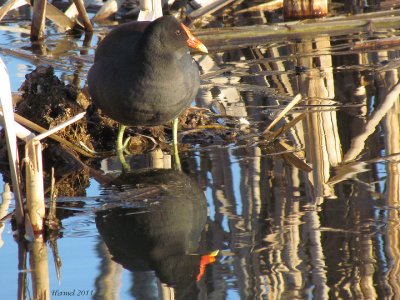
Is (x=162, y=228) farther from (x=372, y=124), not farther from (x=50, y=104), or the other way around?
(x=372, y=124)

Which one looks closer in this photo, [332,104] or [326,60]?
[332,104]

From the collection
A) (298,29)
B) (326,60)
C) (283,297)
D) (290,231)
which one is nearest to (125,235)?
(290,231)

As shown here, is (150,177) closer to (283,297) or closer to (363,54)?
(283,297)

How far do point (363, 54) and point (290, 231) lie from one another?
3.41 metres

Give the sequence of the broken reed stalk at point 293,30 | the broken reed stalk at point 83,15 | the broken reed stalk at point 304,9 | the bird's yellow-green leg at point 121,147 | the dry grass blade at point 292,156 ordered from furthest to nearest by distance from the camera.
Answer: the broken reed stalk at point 304,9 → the broken reed stalk at point 83,15 → the broken reed stalk at point 293,30 → the bird's yellow-green leg at point 121,147 → the dry grass blade at point 292,156

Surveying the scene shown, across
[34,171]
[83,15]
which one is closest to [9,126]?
[34,171]

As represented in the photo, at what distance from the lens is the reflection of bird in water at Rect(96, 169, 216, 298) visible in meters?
3.00

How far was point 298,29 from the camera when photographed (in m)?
7.00

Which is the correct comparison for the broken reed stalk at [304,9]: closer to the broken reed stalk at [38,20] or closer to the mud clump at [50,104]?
the broken reed stalk at [38,20]

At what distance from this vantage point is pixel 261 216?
348 centimetres

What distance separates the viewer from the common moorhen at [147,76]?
164 inches

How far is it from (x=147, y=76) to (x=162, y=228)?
1.02 m

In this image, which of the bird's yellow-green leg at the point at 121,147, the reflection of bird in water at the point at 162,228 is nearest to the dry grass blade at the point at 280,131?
the reflection of bird in water at the point at 162,228

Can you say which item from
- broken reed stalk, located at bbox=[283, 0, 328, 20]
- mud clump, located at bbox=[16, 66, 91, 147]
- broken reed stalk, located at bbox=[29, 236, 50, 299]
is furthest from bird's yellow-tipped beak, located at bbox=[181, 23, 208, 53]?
broken reed stalk, located at bbox=[283, 0, 328, 20]
